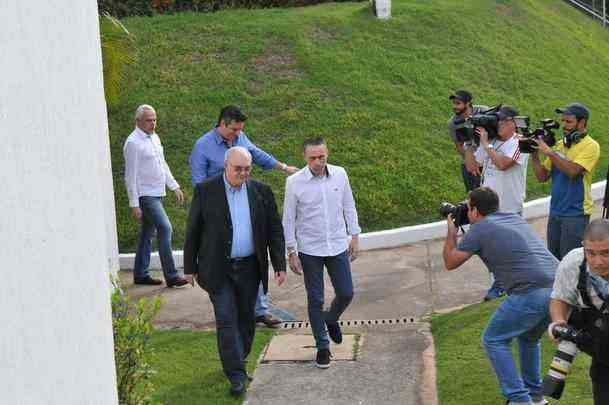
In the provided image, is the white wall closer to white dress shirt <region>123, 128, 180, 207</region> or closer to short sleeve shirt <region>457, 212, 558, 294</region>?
short sleeve shirt <region>457, 212, 558, 294</region>

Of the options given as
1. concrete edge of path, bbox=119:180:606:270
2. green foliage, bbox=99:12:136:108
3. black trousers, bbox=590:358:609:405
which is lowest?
concrete edge of path, bbox=119:180:606:270

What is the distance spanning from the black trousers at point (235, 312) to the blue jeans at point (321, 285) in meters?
0.52

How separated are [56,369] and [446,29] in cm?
1301

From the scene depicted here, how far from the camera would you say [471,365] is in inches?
296

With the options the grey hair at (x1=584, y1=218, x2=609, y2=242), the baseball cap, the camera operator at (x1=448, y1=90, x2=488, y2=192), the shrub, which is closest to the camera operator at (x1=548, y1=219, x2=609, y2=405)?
the grey hair at (x1=584, y1=218, x2=609, y2=242)

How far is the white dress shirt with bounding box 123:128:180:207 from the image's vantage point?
9.93m

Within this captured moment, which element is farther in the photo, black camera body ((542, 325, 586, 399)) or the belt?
the belt

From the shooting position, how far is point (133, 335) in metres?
5.88

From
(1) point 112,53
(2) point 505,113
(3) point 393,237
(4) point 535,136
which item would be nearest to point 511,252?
(4) point 535,136

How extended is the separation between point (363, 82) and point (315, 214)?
657 cm

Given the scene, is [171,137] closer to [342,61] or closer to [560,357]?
[342,61]

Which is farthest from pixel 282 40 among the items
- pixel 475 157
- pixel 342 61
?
pixel 475 157

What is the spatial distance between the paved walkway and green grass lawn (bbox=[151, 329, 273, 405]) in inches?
10.6

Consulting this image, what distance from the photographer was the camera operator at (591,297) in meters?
5.16
